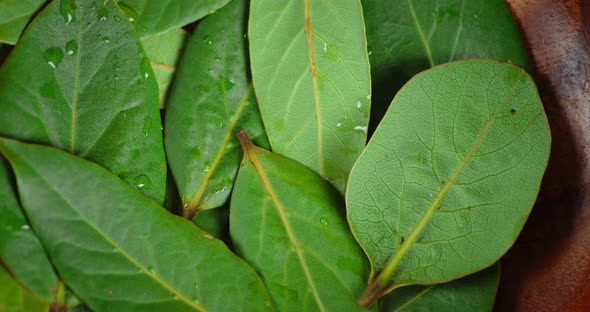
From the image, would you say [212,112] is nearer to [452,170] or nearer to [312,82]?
[312,82]

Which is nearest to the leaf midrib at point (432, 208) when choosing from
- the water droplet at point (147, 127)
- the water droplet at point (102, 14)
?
the water droplet at point (147, 127)

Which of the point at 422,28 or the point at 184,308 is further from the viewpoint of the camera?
the point at 422,28

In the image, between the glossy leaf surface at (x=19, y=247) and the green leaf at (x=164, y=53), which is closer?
the glossy leaf surface at (x=19, y=247)

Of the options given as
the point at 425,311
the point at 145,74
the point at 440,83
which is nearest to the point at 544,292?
the point at 425,311

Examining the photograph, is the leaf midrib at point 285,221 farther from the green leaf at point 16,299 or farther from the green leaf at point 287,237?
the green leaf at point 16,299

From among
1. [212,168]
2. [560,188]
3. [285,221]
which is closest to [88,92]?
[212,168]

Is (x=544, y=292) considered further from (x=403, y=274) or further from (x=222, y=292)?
(x=222, y=292)
